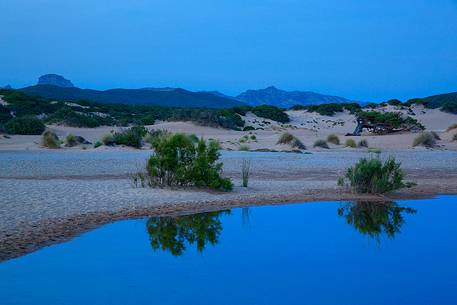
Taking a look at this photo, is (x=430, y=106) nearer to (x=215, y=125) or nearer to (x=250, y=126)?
(x=250, y=126)

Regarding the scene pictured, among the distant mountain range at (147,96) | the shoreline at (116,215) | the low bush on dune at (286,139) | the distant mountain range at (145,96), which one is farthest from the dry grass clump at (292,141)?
the distant mountain range at (147,96)

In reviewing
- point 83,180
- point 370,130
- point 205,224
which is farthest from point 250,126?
point 205,224

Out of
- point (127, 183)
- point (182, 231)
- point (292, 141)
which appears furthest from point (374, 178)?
point (292, 141)

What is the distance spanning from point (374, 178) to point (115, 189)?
7.00 m

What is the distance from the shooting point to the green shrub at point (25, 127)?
4299cm

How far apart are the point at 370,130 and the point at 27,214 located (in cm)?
3965

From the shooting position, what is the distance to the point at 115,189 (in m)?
17.1

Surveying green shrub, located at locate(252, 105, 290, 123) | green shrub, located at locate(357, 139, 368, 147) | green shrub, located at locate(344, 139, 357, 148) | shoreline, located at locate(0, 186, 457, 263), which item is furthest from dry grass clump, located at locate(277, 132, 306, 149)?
green shrub, located at locate(252, 105, 290, 123)

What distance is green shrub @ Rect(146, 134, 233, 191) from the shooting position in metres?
17.8

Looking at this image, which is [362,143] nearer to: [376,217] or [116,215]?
[376,217]

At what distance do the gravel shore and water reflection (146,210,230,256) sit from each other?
808 millimetres

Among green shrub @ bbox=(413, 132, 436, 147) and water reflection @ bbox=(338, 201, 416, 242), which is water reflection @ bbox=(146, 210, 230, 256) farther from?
green shrub @ bbox=(413, 132, 436, 147)

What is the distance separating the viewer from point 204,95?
625 ft

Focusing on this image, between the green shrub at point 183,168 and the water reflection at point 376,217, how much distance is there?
3.78 m
